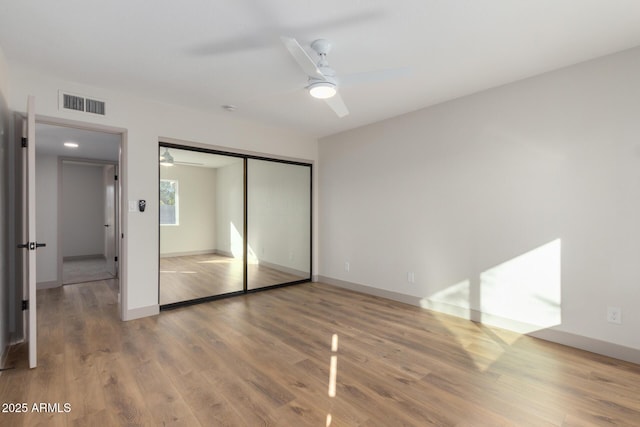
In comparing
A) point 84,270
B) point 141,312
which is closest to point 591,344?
point 141,312

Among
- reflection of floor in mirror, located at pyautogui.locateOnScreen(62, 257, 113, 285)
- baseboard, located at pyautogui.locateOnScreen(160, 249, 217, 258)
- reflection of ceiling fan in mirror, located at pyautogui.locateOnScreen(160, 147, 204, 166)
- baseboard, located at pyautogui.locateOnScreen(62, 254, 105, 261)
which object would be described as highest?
reflection of ceiling fan in mirror, located at pyautogui.locateOnScreen(160, 147, 204, 166)

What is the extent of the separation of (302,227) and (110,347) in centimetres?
323

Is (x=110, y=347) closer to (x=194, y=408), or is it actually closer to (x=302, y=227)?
(x=194, y=408)

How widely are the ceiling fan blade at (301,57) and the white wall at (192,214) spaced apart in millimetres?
2601

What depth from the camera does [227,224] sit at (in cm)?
473

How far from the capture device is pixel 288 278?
5238 millimetres

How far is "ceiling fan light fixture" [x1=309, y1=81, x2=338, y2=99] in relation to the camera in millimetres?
2377

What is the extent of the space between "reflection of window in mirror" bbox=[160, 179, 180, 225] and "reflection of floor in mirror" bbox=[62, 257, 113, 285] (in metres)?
2.93

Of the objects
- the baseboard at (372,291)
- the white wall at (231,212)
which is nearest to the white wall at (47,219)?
the white wall at (231,212)

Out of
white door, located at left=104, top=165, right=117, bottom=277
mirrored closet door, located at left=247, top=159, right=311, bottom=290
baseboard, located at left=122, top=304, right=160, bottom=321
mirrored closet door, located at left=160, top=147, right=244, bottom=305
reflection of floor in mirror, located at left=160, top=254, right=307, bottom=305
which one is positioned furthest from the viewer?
white door, located at left=104, top=165, right=117, bottom=277

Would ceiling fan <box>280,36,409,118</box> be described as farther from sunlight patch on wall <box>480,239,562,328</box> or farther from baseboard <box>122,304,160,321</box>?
baseboard <box>122,304,160,321</box>

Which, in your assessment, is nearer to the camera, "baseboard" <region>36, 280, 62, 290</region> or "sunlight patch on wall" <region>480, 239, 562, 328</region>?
"sunlight patch on wall" <region>480, 239, 562, 328</region>

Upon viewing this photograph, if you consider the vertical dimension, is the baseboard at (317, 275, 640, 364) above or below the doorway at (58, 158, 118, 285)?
below

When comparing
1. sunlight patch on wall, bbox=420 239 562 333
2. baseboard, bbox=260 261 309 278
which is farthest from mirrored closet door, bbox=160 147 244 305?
sunlight patch on wall, bbox=420 239 562 333
